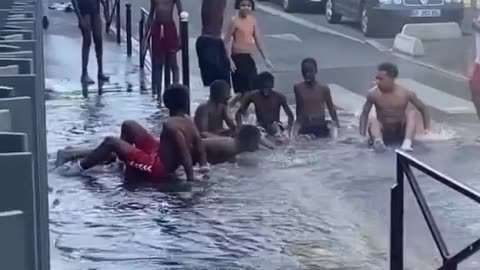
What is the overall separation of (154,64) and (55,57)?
18.8ft

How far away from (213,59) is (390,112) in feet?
8.82

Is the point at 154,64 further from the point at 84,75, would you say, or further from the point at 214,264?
the point at 214,264

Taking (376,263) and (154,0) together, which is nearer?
(376,263)

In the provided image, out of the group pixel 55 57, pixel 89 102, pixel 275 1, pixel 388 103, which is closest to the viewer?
pixel 388 103

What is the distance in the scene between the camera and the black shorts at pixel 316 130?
12.5m

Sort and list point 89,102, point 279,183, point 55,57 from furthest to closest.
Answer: point 55,57 < point 89,102 < point 279,183

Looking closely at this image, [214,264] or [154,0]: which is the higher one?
[154,0]

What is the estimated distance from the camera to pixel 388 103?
11906 millimetres

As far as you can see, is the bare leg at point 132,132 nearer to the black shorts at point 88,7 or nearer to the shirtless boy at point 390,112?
the shirtless boy at point 390,112

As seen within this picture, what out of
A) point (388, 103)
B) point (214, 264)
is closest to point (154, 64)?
point (388, 103)

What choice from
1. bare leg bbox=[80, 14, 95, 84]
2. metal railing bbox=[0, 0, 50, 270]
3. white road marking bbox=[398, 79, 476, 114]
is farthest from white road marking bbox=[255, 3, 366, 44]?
metal railing bbox=[0, 0, 50, 270]

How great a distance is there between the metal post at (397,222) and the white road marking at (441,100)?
8.39m

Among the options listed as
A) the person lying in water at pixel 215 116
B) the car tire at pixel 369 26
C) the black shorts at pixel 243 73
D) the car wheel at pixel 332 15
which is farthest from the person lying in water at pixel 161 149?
the car wheel at pixel 332 15

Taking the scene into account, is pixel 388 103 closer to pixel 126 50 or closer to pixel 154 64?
pixel 154 64
